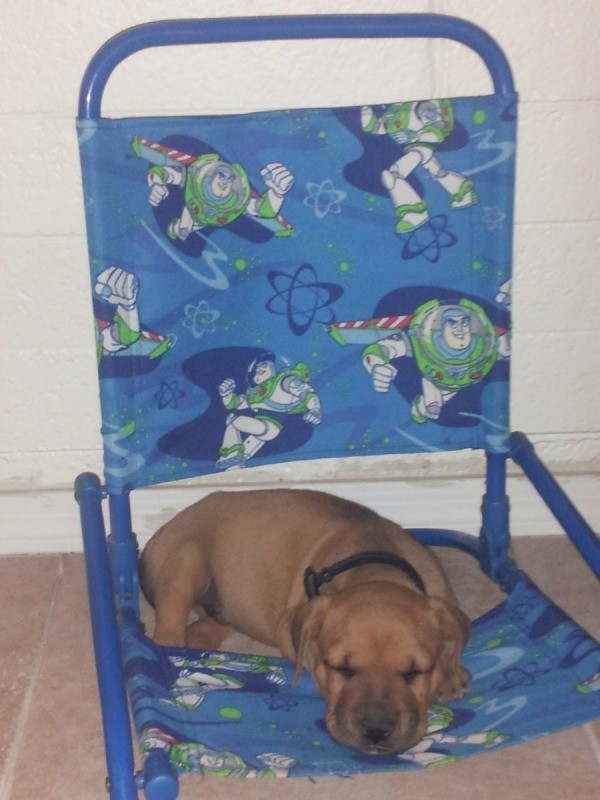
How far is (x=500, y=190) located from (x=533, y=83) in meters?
0.35

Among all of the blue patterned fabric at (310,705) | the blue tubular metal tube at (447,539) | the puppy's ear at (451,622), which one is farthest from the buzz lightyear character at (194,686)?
the blue tubular metal tube at (447,539)

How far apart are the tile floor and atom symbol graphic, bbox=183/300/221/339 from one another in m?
0.67

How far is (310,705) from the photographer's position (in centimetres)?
158

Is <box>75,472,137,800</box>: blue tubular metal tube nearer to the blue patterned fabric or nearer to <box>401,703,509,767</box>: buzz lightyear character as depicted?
the blue patterned fabric

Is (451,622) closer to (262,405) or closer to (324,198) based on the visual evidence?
(262,405)

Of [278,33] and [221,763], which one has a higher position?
[278,33]

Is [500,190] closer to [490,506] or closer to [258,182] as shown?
[258,182]

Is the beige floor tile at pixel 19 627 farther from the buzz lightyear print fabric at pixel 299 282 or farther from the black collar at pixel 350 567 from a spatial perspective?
the black collar at pixel 350 567

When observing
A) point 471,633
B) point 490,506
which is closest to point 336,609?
point 471,633

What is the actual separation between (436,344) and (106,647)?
82 cm

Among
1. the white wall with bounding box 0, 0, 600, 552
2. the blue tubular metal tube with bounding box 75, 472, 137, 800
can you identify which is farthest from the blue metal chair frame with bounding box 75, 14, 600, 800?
the white wall with bounding box 0, 0, 600, 552

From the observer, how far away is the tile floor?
162 cm

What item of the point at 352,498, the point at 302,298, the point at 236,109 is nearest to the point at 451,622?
the point at 302,298

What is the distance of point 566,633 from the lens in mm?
1655
